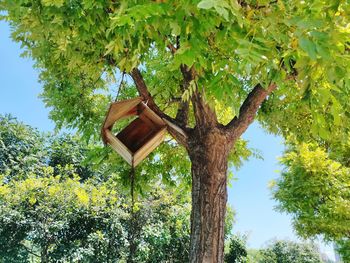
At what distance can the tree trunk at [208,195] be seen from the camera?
3117 millimetres

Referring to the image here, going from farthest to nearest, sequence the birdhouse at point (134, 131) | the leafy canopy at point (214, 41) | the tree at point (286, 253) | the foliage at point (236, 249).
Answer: the tree at point (286, 253) < the foliage at point (236, 249) < the birdhouse at point (134, 131) < the leafy canopy at point (214, 41)

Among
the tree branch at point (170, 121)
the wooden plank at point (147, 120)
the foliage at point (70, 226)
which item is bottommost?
the wooden plank at point (147, 120)

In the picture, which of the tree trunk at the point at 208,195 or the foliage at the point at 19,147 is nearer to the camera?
the tree trunk at the point at 208,195

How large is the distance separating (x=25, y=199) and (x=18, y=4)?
6956 millimetres

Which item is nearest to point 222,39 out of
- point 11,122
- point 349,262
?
point 349,262

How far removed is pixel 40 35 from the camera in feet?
9.07

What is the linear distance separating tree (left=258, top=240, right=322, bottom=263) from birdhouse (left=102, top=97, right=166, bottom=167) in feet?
42.1

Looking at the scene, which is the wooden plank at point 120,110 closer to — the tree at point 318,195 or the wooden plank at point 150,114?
the wooden plank at point 150,114

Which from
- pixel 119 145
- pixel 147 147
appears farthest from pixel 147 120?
pixel 119 145

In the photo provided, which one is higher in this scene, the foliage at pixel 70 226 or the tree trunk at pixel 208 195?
the foliage at pixel 70 226

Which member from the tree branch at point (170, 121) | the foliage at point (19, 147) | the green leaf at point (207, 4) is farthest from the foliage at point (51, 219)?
the green leaf at point (207, 4)

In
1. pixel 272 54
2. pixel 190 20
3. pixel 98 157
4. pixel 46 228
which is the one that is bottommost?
pixel 272 54

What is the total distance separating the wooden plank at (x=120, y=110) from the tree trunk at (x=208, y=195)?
2.46ft

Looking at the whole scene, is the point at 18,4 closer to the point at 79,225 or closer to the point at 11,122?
the point at 79,225
